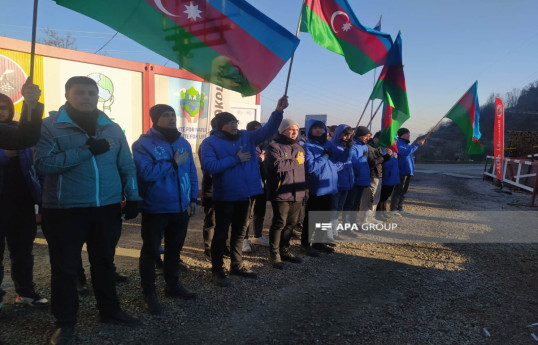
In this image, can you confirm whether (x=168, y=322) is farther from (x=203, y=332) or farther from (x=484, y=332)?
(x=484, y=332)

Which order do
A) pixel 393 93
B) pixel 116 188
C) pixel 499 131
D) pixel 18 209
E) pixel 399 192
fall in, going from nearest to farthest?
pixel 116 188
pixel 18 209
pixel 393 93
pixel 399 192
pixel 499 131

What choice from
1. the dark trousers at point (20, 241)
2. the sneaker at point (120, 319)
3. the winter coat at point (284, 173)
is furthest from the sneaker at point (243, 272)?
the dark trousers at point (20, 241)

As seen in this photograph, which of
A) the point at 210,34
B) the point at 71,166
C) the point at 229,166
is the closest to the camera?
the point at 71,166

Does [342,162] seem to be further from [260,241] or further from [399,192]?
[399,192]

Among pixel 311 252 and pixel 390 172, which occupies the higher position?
pixel 390 172

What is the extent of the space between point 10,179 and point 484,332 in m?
4.53

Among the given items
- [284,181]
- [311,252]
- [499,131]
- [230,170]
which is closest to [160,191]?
[230,170]

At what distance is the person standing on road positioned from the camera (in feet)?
14.8

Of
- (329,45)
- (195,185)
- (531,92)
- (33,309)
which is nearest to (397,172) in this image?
(329,45)

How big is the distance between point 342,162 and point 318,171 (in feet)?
2.14

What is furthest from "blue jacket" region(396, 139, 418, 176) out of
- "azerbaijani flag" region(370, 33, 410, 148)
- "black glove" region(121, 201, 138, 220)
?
"black glove" region(121, 201, 138, 220)

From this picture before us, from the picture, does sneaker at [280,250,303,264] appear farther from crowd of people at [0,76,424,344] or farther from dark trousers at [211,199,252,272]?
dark trousers at [211,199,252,272]

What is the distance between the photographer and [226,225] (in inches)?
153

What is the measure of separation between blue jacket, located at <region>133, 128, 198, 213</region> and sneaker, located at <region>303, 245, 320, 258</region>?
8.14 feet
